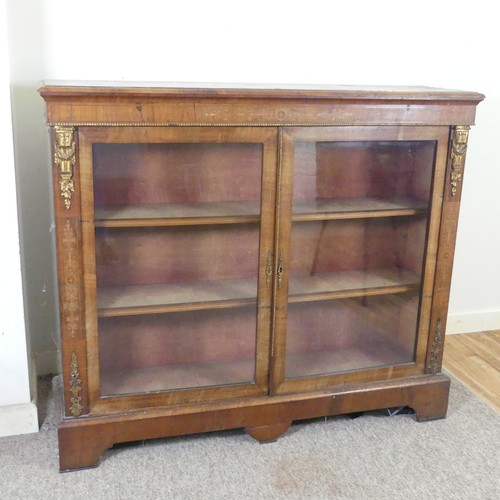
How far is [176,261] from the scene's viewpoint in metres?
1.71

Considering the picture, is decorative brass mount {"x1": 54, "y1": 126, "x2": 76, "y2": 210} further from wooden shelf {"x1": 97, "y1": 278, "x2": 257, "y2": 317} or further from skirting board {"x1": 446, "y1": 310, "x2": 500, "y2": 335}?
skirting board {"x1": 446, "y1": 310, "x2": 500, "y2": 335}

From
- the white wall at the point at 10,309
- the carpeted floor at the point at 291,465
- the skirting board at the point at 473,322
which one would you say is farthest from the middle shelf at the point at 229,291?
the skirting board at the point at 473,322

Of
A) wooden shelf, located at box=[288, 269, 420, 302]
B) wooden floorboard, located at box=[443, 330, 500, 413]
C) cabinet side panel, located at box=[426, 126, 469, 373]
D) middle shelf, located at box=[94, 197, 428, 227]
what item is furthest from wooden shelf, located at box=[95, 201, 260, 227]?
wooden floorboard, located at box=[443, 330, 500, 413]

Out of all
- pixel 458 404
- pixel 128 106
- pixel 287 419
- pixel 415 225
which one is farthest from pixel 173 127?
pixel 458 404

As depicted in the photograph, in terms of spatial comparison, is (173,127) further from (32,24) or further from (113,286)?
(32,24)

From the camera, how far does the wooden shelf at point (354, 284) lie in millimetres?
1744

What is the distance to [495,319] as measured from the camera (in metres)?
2.52

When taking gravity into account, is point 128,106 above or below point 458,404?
above

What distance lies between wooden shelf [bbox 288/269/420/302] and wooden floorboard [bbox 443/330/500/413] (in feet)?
1.70

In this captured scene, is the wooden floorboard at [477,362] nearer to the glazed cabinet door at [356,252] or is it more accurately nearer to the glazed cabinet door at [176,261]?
the glazed cabinet door at [356,252]

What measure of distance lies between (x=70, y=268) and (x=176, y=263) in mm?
299

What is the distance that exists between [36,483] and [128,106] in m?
0.91

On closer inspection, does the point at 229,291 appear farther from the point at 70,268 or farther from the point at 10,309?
the point at 10,309

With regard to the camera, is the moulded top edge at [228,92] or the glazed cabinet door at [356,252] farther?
the glazed cabinet door at [356,252]
